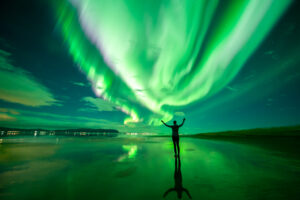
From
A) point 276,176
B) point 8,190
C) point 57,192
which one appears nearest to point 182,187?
point 57,192

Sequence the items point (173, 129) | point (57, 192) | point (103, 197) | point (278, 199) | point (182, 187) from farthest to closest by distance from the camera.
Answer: point (173, 129) → point (182, 187) → point (57, 192) → point (103, 197) → point (278, 199)

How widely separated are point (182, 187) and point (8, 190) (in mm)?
6479

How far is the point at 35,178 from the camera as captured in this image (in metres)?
6.30

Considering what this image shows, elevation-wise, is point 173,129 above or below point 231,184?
above

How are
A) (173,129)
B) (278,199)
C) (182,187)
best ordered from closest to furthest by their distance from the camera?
(278,199), (182,187), (173,129)

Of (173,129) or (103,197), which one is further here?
(173,129)

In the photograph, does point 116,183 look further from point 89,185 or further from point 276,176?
point 276,176

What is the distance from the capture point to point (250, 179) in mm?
6062

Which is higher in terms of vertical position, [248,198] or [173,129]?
[173,129]

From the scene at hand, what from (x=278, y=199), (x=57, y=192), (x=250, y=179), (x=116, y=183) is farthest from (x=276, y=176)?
(x=57, y=192)

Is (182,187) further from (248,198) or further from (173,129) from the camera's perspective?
(173,129)

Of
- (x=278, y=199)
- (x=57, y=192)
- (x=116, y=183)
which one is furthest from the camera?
(x=116, y=183)

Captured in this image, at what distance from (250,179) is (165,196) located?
4.38 meters

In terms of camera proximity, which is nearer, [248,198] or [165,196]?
[248,198]
